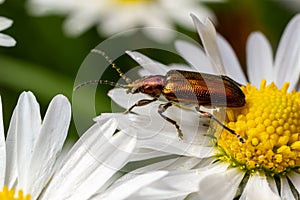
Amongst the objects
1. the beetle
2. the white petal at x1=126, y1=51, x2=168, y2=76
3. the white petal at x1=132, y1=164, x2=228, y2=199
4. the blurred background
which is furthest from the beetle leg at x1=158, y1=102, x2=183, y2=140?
the blurred background

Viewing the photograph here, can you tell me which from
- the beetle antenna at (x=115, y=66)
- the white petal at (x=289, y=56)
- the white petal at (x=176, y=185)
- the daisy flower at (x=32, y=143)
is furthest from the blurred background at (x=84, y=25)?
the white petal at (x=176, y=185)

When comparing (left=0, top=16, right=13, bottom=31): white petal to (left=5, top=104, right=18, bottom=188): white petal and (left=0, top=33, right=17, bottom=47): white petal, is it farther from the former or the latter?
(left=5, top=104, right=18, bottom=188): white petal

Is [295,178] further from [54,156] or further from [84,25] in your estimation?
[84,25]

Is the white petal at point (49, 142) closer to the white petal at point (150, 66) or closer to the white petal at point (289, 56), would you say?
the white petal at point (150, 66)

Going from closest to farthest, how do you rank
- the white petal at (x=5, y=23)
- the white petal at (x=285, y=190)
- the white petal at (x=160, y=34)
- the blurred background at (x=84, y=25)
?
the white petal at (x=285, y=190) < the white petal at (x=5, y=23) < the white petal at (x=160, y=34) < the blurred background at (x=84, y=25)

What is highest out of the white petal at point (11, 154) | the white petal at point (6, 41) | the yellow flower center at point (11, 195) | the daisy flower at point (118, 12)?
the daisy flower at point (118, 12)

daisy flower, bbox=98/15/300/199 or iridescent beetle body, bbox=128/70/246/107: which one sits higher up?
iridescent beetle body, bbox=128/70/246/107
